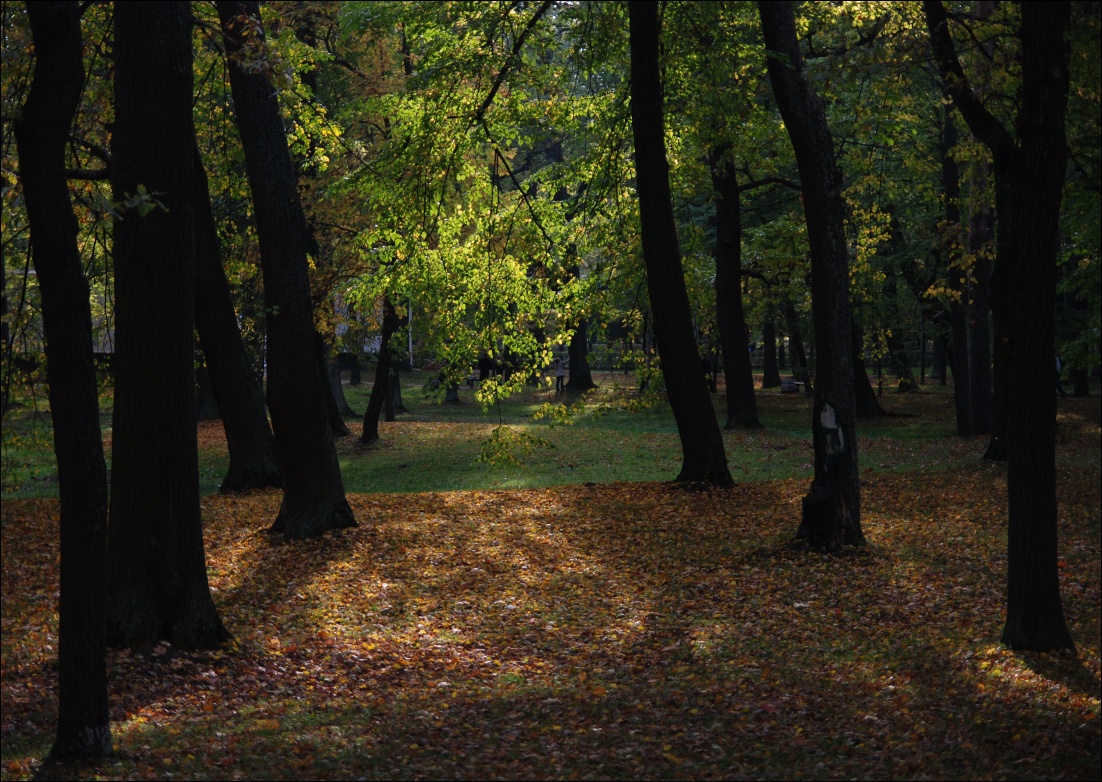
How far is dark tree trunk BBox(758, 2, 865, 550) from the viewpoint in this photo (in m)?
12.1

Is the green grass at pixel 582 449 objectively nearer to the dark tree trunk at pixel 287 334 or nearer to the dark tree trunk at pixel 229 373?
the dark tree trunk at pixel 229 373

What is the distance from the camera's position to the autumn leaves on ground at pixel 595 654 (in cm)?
683

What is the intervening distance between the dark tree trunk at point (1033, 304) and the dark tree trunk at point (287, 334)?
8.21 metres

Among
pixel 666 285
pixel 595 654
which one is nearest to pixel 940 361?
pixel 666 285

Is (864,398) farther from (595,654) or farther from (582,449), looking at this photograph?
(595,654)

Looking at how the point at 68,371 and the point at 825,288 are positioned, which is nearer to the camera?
the point at 68,371

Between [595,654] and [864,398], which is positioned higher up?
[864,398]

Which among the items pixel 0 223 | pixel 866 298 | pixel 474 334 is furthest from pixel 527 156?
pixel 0 223

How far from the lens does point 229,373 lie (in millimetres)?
16516

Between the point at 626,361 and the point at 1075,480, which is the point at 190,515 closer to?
the point at 626,361

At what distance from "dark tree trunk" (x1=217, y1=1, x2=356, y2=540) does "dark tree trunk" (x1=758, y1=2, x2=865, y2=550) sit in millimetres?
6113

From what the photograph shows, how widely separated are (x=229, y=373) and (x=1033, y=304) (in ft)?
40.5

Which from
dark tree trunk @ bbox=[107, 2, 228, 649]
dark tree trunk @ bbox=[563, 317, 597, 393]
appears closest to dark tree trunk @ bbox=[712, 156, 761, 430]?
dark tree trunk @ bbox=[563, 317, 597, 393]

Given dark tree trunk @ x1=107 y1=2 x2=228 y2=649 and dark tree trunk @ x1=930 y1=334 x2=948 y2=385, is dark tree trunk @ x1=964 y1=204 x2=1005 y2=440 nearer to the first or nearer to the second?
dark tree trunk @ x1=107 y1=2 x2=228 y2=649
